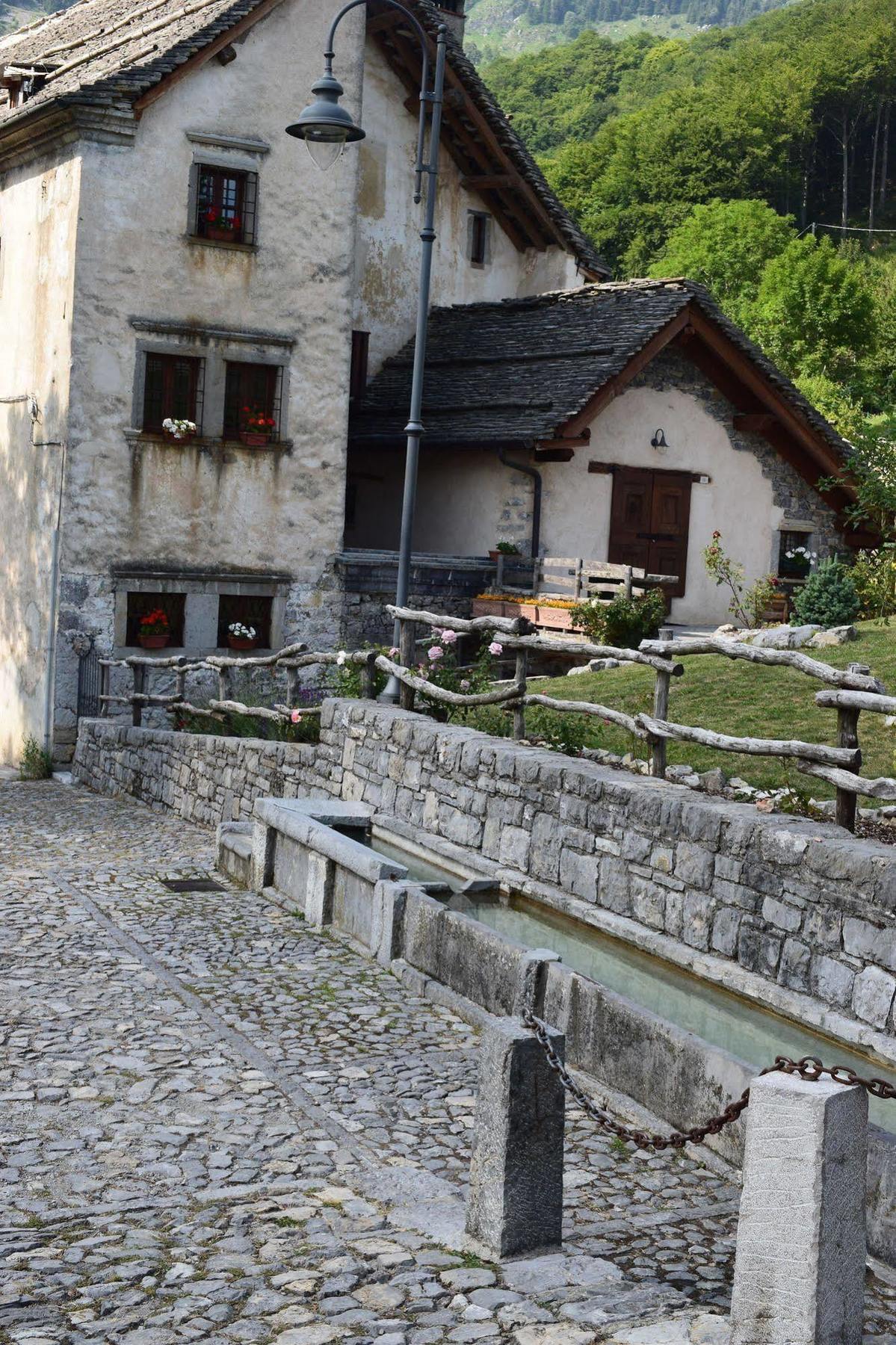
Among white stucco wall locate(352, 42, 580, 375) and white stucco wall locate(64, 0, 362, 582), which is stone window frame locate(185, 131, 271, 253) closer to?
white stucco wall locate(64, 0, 362, 582)

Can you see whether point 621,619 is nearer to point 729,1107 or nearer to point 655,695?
point 655,695

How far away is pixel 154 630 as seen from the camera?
62.7 ft

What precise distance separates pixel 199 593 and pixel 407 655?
8486 mm

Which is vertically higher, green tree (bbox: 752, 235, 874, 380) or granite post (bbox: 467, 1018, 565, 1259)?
green tree (bbox: 752, 235, 874, 380)

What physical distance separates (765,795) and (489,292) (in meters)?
17.7

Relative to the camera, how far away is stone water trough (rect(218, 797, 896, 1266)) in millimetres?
5828

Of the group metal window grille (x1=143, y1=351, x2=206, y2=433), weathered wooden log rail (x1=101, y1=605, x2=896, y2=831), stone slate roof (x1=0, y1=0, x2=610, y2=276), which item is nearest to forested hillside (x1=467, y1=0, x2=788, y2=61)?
stone slate roof (x1=0, y1=0, x2=610, y2=276)

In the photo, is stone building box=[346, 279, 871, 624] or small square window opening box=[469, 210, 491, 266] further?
small square window opening box=[469, 210, 491, 266]

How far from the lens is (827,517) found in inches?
876

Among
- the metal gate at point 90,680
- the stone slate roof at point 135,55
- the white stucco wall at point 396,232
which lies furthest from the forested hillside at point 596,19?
the metal gate at point 90,680

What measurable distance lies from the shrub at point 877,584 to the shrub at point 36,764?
10.2m

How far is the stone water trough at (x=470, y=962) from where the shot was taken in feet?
19.1

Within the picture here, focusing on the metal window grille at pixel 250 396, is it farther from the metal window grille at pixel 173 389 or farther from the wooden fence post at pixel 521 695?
the wooden fence post at pixel 521 695

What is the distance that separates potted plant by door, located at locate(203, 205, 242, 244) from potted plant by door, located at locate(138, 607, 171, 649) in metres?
4.78
